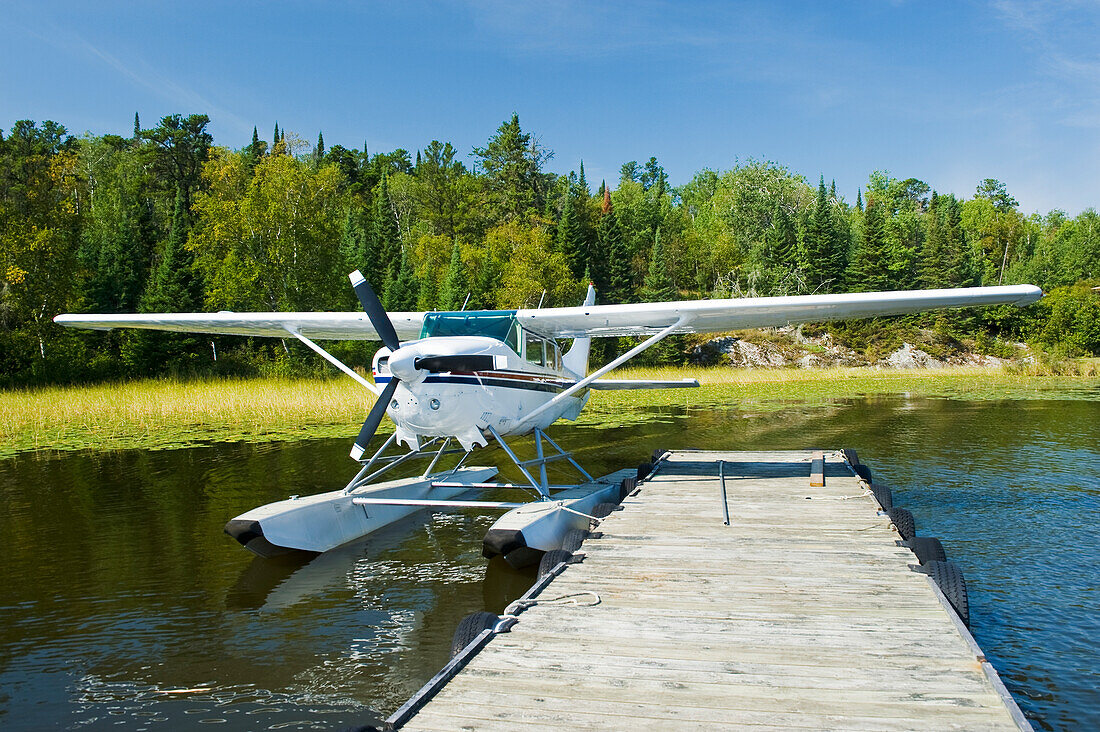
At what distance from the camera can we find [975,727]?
8.65ft

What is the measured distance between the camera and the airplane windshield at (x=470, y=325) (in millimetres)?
7719

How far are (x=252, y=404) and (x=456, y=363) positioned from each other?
544 inches

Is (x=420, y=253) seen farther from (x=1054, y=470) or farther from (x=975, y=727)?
(x=975, y=727)

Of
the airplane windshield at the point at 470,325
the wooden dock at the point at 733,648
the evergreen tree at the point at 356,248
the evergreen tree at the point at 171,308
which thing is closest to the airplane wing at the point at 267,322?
the airplane windshield at the point at 470,325

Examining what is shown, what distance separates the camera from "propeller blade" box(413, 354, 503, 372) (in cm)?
655

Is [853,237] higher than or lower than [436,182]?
lower

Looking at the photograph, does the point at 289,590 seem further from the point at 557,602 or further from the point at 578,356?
the point at 578,356

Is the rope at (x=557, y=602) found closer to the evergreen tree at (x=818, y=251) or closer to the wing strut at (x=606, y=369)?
the wing strut at (x=606, y=369)

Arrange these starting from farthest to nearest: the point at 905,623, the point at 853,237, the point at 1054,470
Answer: the point at 853,237 → the point at 1054,470 → the point at 905,623

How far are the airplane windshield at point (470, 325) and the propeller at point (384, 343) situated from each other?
577mm

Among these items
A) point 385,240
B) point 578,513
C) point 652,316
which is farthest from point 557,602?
point 385,240

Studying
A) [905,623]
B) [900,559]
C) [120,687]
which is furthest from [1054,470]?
[120,687]

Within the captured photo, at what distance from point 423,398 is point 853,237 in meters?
54.4

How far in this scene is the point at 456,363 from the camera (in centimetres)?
681
